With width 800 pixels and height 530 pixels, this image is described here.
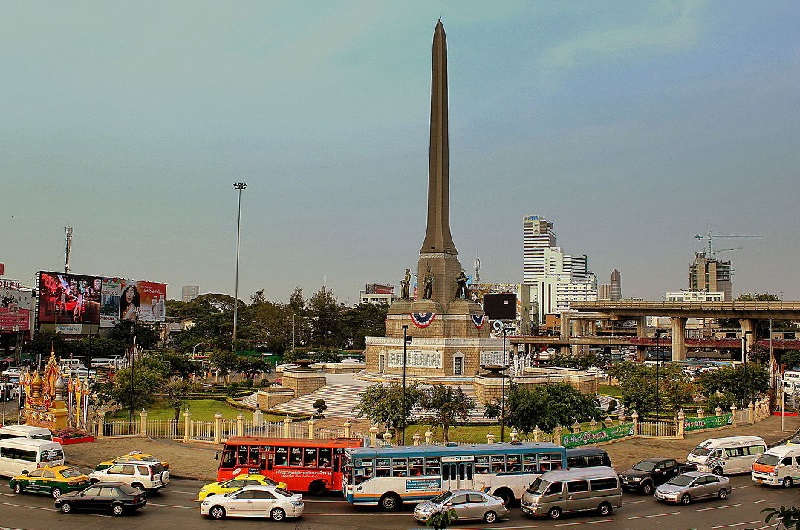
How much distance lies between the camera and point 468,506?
20453 millimetres

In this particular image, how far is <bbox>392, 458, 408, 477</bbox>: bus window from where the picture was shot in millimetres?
22487

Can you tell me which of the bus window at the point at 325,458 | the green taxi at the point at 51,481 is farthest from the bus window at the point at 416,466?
the green taxi at the point at 51,481

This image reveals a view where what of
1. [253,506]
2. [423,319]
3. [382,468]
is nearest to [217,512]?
[253,506]

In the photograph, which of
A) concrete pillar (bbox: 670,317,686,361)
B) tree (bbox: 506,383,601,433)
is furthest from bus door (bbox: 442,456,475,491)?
concrete pillar (bbox: 670,317,686,361)

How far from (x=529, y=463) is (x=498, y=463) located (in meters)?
1.11

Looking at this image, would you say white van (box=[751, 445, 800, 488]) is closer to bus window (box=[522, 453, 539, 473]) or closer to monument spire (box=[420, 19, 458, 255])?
bus window (box=[522, 453, 539, 473])

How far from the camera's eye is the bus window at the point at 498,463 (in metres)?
23.2

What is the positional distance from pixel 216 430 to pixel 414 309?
26.8 meters

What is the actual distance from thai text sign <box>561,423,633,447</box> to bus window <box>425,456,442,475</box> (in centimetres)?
924

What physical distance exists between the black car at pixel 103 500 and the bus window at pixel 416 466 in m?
7.66

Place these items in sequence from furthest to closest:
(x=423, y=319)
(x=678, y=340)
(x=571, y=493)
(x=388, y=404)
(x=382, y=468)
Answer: (x=678, y=340) < (x=423, y=319) < (x=388, y=404) < (x=382, y=468) < (x=571, y=493)

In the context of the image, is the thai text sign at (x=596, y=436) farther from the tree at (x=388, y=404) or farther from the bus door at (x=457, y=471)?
the bus door at (x=457, y=471)

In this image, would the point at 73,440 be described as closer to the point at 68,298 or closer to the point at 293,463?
the point at 293,463

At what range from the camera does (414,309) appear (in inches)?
2260
